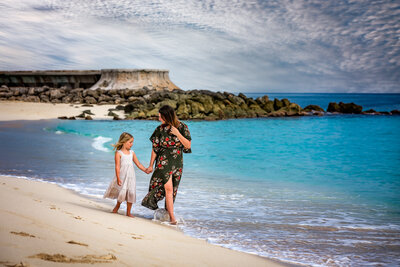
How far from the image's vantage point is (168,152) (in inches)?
181

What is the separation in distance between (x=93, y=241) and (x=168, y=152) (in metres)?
1.80

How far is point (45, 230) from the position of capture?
2.98 meters

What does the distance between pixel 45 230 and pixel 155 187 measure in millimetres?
1826

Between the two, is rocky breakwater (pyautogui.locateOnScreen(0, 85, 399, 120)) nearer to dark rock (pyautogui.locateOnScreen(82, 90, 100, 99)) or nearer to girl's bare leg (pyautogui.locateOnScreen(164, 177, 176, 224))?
dark rock (pyautogui.locateOnScreen(82, 90, 100, 99))

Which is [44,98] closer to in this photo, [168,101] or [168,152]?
[168,101]

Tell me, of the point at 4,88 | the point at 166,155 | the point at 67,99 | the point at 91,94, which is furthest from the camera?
the point at 4,88

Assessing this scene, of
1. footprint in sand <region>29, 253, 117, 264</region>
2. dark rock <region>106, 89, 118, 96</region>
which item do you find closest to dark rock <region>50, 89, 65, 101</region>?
dark rock <region>106, 89, 118, 96</region>

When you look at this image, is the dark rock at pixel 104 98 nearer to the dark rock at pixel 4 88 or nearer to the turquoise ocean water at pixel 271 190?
the dark rock at pixel 4 88

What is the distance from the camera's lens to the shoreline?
2471 millimetres

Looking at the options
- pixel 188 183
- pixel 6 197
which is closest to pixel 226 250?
pixel 6 197

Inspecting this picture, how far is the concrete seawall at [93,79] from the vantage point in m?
40.9

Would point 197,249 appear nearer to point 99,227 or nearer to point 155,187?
point 99,227

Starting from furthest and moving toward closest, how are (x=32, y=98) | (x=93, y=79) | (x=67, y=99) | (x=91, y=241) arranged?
(x=93, y=79), (x=32, y=98), (x=67, y=99), (x=91, y=241)

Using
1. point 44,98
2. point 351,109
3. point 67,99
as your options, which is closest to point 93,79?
point 44,98
